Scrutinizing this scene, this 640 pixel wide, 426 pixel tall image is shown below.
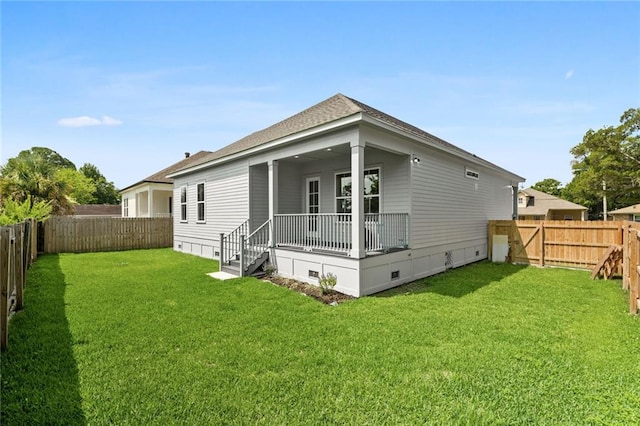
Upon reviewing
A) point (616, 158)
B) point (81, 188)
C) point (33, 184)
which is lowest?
point (33, 184)

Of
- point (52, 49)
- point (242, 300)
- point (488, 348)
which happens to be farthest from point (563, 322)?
point (52, 49)

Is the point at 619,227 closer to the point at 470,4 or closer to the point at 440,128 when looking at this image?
the point at 470,4

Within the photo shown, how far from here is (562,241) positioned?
1018cm

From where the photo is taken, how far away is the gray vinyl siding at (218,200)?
10.2 m

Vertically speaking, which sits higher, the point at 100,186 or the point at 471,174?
the point at 100,186

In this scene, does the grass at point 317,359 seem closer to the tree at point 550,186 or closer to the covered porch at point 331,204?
the covered porch at point 331,204

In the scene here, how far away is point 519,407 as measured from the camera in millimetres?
2668

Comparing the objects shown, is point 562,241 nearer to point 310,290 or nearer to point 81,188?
point 310,290

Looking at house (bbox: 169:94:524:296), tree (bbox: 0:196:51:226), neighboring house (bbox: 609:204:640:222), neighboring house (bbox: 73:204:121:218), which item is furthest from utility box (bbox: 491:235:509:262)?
neighboring house (bbox: 609:204:640:222)

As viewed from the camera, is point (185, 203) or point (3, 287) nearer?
point (3, 287)

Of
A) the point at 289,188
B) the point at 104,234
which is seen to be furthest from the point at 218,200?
the point at 104,234

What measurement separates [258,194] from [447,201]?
598 cm

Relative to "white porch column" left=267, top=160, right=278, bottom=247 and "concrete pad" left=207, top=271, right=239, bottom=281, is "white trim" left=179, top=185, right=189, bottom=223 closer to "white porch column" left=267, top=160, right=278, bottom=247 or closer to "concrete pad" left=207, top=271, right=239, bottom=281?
"concrete pad" left=207, top=271, right=239, bottom=281

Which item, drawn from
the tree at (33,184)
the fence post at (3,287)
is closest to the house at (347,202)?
the fence post at (3,287)
